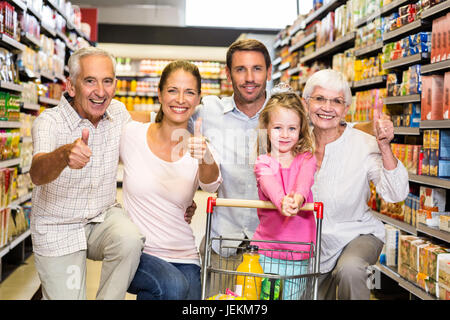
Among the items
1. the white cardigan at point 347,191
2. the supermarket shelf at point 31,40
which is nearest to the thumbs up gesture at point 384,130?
the white cardigan at point 347,191

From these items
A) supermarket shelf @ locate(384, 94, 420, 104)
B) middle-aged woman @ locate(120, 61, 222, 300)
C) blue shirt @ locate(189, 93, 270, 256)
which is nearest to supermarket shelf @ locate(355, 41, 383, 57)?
supermarket shelf @ locate(384, 94, 420, 104)

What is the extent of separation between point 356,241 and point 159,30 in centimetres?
978

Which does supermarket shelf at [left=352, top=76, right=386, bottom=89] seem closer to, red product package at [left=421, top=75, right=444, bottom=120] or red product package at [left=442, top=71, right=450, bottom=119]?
red product package at [left=421, top=75, right=444, bottom=120]

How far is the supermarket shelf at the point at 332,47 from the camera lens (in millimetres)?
5066

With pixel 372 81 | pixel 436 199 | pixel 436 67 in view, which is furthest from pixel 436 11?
pixel 372 81

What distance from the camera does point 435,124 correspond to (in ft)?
11.0

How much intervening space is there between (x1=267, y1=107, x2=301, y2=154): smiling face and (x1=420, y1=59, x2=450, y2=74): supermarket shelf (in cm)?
151

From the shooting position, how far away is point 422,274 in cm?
336

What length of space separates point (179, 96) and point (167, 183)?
355mm

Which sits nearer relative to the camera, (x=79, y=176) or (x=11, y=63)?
(x=79, y=176)

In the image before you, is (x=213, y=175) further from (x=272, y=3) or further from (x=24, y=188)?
(x=272, y=3)

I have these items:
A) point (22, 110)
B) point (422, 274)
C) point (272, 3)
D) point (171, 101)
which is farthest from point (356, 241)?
point (272, 3)

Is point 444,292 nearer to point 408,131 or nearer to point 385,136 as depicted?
point 408,131

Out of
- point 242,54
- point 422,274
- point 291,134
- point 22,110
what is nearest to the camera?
point 291,134
